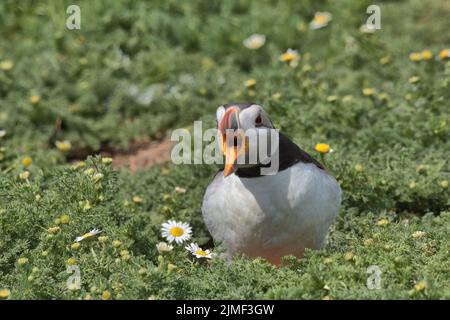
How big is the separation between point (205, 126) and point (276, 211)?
2173 mm

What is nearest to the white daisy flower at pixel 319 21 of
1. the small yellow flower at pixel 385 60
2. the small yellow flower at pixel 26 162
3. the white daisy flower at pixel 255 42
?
the white daisy flower at pixel 255 42

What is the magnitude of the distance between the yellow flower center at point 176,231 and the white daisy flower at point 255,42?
3806 mm

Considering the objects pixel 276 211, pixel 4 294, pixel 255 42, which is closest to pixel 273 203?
pixel 276 211

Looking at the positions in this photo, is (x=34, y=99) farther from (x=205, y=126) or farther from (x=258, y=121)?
(x=258, y=121)

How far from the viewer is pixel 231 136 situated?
5.07 meters

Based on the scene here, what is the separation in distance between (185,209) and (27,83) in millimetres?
3008

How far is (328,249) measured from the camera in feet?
18.3

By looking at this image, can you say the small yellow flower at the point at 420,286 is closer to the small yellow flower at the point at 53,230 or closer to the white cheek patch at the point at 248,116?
the white cheek patch at the point at 248,116

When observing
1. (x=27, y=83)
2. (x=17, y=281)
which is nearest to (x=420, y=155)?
(x=17, y=281)

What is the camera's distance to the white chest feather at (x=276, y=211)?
534cm

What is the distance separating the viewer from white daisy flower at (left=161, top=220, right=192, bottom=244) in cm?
582

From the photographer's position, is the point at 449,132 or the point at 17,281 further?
the point at 449,132

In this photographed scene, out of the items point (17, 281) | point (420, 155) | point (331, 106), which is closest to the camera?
point (17, 281)
